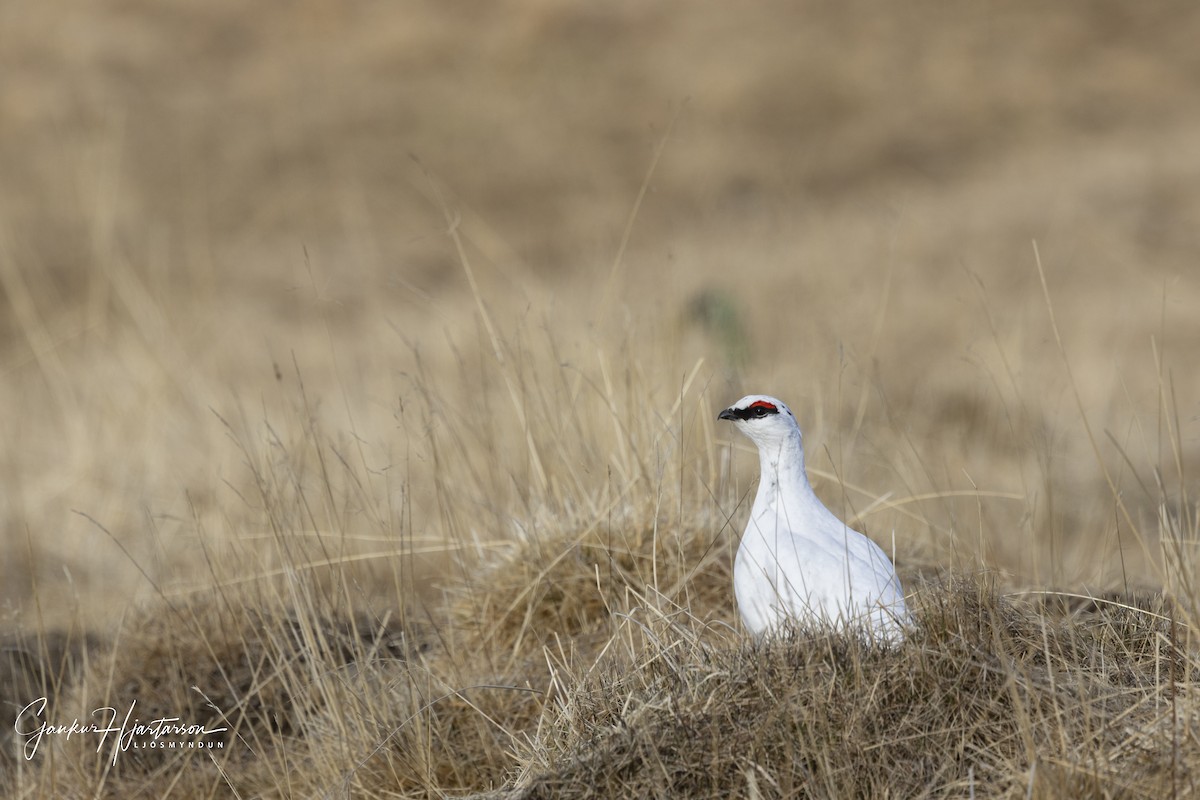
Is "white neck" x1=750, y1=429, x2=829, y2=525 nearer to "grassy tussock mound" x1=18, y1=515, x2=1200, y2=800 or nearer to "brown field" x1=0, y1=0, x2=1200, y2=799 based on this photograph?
"brown field" x1=0, y1=0, x2=1200, y2=799

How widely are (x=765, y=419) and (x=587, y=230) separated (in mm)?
15231

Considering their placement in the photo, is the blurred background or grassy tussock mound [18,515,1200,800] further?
the blurred background

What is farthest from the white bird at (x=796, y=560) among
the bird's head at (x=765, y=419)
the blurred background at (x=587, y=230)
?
the blurred background at (x=587, y=230)

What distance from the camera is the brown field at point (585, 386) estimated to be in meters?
2.52

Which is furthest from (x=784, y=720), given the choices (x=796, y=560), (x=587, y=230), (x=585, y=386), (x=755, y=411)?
(x=587, y=230)

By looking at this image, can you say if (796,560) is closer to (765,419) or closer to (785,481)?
(785,481)

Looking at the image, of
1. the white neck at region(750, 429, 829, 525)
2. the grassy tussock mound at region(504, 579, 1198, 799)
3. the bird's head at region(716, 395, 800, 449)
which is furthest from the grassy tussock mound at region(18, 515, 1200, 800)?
the bird's head at region(716, 395, 800, 449)

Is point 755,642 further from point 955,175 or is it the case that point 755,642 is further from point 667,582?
point 955,175

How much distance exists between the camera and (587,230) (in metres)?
18.0

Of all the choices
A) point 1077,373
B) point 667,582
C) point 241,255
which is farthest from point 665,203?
point 667,582

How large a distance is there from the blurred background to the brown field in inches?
3.2

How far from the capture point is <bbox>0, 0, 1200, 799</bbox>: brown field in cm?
252

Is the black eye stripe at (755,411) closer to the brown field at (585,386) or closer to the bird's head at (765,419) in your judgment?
the bird's head at (765,419)

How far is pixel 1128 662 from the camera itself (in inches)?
100
